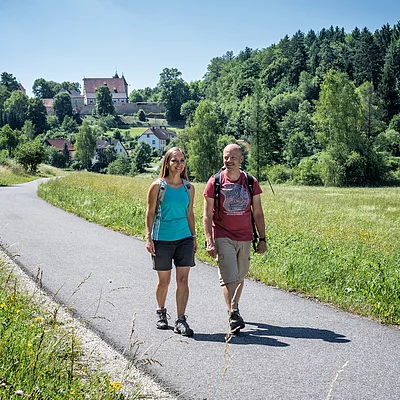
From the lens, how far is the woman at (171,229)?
5891 millimetres

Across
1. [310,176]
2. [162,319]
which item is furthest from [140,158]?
[162,319]

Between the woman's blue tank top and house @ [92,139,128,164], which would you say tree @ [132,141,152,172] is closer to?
house @ [92,139,128,164]

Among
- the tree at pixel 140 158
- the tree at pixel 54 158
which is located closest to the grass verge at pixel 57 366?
the tree at pixel 140 158

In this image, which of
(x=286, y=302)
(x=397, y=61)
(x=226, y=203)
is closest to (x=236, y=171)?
(x=226, y=203)

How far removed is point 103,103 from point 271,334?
7465 inches

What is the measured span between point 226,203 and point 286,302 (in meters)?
1.96

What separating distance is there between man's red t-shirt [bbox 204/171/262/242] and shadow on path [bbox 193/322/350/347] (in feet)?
3.39

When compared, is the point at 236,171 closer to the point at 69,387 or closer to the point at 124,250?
the point at 69,387

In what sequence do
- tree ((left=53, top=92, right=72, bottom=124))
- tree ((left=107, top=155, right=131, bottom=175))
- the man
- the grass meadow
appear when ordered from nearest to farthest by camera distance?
1. the man
2. the grass meadow
3. tree ((left=107, top=155, right=131, bottom=175))
4. tree ((left=53, top=92, right=72, bottom=124))

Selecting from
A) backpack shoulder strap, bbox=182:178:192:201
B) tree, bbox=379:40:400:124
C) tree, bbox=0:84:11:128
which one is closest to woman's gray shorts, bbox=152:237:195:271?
backpack shoulder strap, bbox=182:178:192:201

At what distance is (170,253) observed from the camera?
19.4ft

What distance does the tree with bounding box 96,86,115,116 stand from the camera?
188125mm

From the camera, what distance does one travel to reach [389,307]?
6500 mm

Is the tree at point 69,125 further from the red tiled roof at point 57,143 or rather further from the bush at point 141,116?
the red tiled roof at point 57,143
